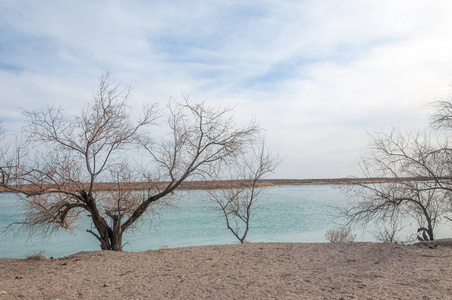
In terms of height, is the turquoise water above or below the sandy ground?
below

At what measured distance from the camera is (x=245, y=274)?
23.0 feet

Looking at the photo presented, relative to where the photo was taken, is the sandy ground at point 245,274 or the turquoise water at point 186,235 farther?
the turquoise water at point 186,235

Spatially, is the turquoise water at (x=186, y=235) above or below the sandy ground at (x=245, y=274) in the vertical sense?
below

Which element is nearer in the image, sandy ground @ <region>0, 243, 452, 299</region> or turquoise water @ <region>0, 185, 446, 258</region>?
sandy ground @ <region>0, 243, 452, 299</region>

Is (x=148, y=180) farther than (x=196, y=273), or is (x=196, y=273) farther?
(x=148, y=180)

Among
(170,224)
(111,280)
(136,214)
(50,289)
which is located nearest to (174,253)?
(136,214)

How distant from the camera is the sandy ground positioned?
5.87 metres

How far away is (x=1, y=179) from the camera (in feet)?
26.5

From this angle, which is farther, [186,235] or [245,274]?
[186,235]

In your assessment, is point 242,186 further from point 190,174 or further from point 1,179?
point 1,179

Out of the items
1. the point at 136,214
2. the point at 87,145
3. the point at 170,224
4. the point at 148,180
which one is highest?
the point at 87,145

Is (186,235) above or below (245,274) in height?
below

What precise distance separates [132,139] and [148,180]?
3.99 ft

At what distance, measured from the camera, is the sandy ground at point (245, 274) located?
5867mm
